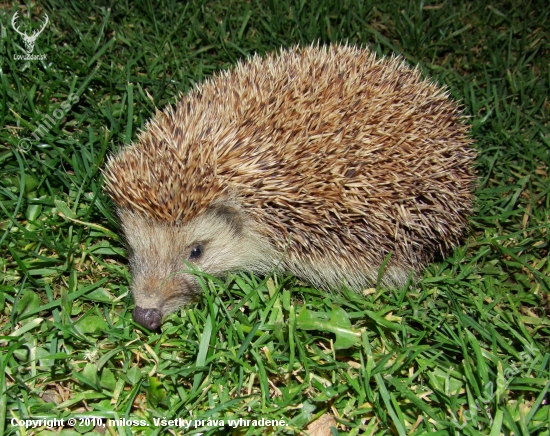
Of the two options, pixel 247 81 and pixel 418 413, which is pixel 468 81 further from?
pixel 418 413

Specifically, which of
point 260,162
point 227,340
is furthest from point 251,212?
point 227,340

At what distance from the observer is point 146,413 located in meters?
2.46

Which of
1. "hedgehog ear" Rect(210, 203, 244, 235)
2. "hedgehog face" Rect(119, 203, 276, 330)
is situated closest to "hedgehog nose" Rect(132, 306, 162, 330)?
"hedgehog face" Rect(119, 203, 276, 330)

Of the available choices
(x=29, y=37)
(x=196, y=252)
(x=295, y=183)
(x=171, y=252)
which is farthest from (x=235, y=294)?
(x=29, y=37)

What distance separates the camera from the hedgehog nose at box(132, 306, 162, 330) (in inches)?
104

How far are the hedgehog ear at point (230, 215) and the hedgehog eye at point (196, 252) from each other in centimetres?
19

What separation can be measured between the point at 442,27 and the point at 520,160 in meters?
1.34

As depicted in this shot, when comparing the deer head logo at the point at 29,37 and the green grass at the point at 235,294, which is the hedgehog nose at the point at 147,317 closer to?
the green grass at the point at 235,294

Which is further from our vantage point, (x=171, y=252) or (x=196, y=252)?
(x=196, y=252)

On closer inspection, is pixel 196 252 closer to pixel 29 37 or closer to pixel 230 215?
pixel 230 215

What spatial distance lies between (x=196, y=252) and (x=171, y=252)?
160 millimetres

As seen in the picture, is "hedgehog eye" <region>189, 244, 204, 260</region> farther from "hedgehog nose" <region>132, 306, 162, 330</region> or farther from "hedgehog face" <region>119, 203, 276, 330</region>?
"hedgehog nose" <region>132, 306, 162, 330</region>

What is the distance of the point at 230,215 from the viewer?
2.82m

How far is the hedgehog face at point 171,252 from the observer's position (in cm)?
270
